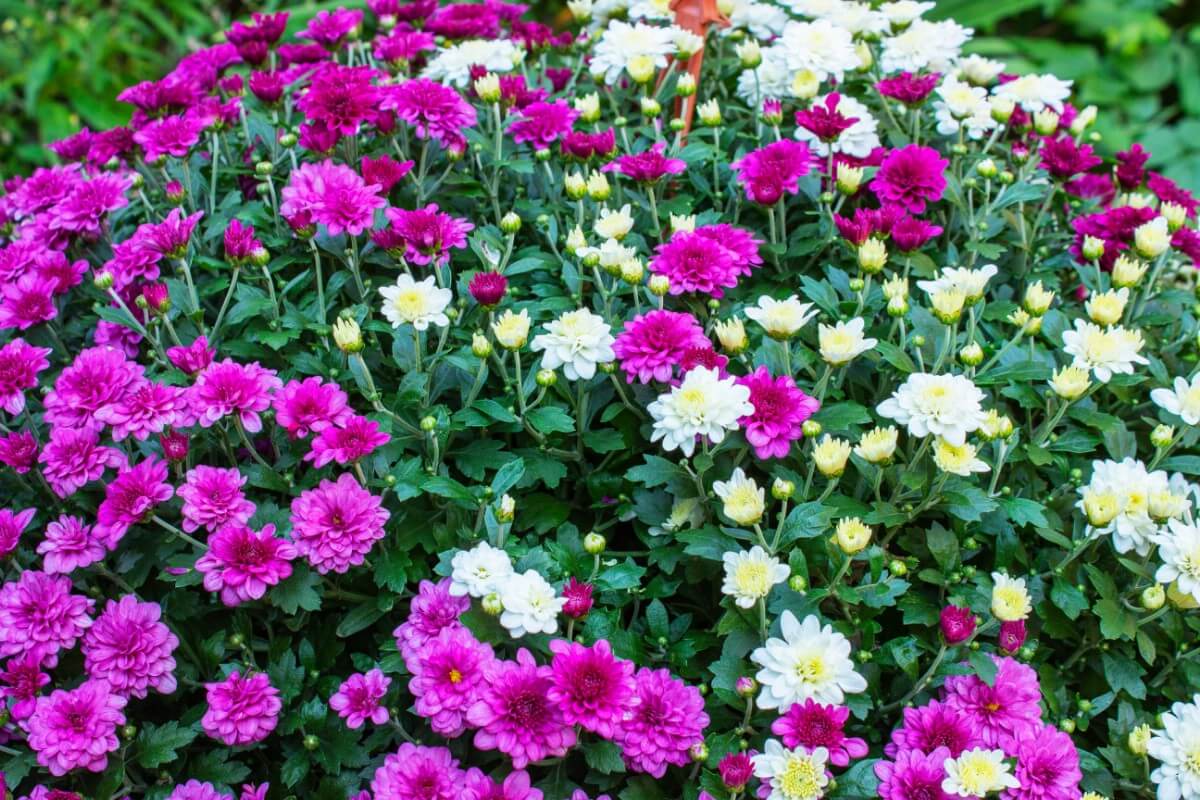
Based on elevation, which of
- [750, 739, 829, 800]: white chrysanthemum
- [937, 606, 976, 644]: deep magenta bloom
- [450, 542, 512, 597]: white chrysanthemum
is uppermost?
[450, 542, 512, 597]: white chrysanthemum

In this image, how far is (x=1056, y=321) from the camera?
1.92 m

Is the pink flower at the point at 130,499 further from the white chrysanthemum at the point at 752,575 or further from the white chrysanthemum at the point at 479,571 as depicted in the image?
the white chrysanthemum at the point at 752,575

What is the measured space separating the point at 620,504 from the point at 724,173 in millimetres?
773

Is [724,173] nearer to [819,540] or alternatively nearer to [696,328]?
[696,328]

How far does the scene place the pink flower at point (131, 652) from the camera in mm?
1542

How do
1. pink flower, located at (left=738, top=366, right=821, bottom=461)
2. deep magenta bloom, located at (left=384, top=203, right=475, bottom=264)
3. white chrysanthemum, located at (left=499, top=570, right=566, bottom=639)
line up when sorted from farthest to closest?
deep magenta bloom, located at (left=384, top=203, right=475, bottom=264)
pink flower, located at (left=738, top=366, right=821, bottom=461)
white chrysanthemum, located at (left=499, top=570, right=566, bottom=639)

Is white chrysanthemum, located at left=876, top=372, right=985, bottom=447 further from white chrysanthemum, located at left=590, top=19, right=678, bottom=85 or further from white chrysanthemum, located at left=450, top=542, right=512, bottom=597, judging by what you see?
white chrysanthemum, located at left=590, top=19, right=678, bottom=85

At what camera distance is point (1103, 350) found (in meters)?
1.68

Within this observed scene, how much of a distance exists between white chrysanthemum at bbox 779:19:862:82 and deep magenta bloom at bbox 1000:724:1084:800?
4.19 ft

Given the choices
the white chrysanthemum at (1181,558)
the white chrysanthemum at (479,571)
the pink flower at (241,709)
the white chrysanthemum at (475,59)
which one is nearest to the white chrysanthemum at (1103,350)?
the white chrysanthemum at (1181,558)

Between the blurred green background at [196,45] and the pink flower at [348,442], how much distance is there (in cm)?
339

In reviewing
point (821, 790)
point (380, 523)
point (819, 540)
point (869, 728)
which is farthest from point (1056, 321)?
point (380, 523)

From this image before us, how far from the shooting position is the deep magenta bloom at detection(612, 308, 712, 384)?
1.59 m

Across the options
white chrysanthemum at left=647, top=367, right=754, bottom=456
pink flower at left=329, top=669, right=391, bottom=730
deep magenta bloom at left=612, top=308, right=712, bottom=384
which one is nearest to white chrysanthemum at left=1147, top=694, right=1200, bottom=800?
white chrysanthemum at left=647, top=367, right=754, bottom=456
